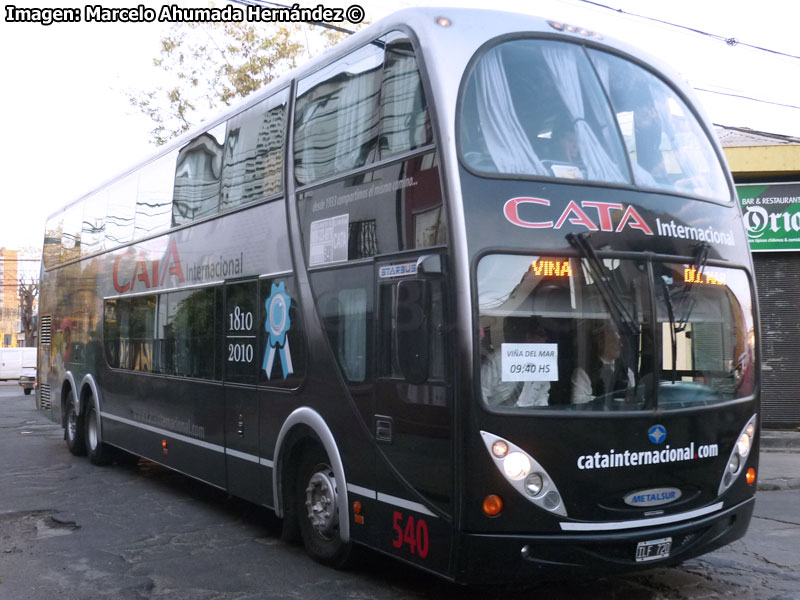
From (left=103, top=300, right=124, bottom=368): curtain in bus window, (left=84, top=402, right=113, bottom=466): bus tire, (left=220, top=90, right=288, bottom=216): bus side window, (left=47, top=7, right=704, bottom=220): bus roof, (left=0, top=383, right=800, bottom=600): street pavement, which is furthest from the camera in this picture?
(left=84, top=402, right=113, bottom=466): bus tire

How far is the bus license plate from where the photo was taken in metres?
5.38

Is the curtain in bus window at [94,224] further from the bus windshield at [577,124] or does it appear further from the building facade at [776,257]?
the building facade at [776,257]

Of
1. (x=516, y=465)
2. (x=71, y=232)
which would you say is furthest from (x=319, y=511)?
(x=71, y=232)

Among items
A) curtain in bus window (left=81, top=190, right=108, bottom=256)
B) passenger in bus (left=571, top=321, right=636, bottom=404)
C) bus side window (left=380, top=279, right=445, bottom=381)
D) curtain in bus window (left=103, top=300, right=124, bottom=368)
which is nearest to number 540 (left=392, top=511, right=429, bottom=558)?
bus side window (left=380, top=279, right=445, bottom=381)

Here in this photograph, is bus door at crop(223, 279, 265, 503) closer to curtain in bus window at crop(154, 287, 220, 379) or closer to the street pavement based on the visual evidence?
curtain in bus window at crop(154, 287, 220, 379)

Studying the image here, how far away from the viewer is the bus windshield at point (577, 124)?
5.58 meters

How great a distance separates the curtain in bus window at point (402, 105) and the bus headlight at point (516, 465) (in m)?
1.99

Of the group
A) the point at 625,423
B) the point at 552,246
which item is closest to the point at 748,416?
the point at 625,423

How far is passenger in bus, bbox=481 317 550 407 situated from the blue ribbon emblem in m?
2.41

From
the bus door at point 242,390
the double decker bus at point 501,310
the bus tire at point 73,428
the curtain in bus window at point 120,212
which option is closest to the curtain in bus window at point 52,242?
the bus tire at point 73,428

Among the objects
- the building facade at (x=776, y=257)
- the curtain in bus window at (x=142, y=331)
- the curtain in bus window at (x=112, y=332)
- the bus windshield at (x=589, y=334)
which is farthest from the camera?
the building facade at (x=776, y=257)

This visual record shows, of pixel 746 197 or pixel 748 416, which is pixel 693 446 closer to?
pixel 748 416

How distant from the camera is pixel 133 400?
36.3 ft

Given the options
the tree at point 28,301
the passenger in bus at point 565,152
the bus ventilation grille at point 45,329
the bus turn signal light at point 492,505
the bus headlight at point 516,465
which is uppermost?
the tree at point 28,301
